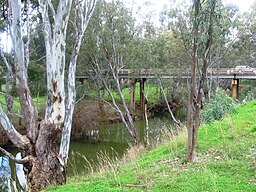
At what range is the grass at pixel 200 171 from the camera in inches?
161

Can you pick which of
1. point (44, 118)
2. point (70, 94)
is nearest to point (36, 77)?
point (70, 94)

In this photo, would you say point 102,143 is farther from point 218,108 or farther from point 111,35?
point 218,108

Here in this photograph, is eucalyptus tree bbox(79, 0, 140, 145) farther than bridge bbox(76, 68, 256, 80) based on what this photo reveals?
No

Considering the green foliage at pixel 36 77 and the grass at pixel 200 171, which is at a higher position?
the green foliage at pixel 36 77

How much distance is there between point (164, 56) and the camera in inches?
721

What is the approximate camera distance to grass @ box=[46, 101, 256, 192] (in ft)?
→ 13.4

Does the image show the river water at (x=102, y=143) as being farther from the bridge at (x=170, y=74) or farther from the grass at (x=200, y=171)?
the grass at (x=200, y=171)

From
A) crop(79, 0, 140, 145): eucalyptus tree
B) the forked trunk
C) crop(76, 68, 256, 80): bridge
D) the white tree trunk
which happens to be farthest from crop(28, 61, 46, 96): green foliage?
the forked trunk

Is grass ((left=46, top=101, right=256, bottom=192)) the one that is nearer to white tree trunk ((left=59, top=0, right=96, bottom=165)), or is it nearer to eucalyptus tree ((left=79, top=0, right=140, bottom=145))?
white tree trunk ((left=59, top=0, right=96, bottom=165))

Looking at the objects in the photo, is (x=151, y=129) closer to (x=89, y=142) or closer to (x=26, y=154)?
(x=89, y=142)

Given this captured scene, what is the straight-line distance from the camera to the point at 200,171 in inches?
184

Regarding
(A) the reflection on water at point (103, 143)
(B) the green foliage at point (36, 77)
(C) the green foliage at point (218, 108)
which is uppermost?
(B) the green foliage at point (36, 77)

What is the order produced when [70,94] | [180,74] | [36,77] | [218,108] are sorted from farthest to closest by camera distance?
[180,74] < [36,77] < [218,108] < [70,94]

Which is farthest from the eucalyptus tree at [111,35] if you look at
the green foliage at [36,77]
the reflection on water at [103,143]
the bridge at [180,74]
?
the bridge at [180,74]
